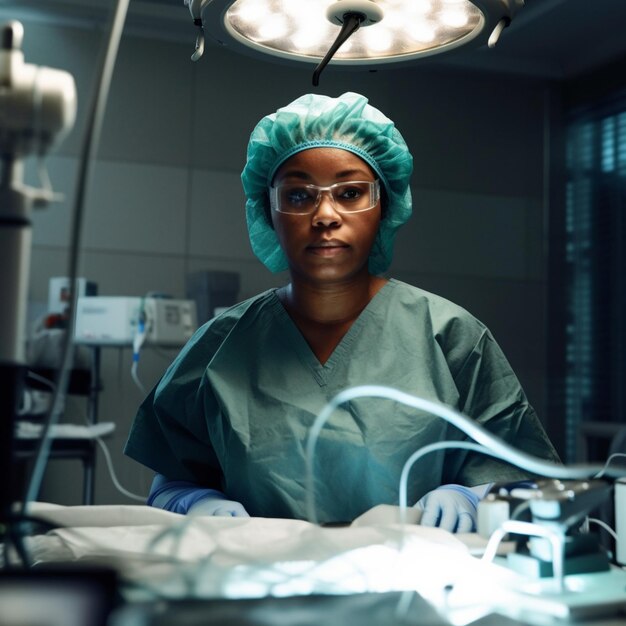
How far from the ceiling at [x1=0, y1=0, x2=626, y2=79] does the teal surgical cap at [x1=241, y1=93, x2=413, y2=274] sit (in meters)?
1.78

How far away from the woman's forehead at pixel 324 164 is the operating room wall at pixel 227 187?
1.89 meters

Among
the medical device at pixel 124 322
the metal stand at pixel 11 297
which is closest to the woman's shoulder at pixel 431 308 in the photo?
the metal stand at pixel 11 297

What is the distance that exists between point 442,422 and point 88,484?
6.69ft

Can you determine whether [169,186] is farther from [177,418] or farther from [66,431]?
[177,418]

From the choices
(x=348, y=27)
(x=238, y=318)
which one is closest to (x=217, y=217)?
(x=238, y=318)

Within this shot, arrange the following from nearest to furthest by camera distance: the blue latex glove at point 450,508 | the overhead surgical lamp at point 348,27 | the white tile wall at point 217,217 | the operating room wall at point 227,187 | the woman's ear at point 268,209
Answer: the overhead surgical lamp at point 348,27 < the blue latex glove at point 450,508 < the woman's ear at point 268,209 < the operating room wall at point 227,187 < the white tile wall at point 217,217

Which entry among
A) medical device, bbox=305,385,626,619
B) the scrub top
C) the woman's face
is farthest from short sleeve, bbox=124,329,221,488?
medical device, bbox=305,385,626,619

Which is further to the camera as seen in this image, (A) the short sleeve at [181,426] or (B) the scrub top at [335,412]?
(A) the short sleeve at [181,426]

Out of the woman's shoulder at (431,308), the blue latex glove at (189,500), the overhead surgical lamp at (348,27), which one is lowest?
the blue latex glove at (189,500)

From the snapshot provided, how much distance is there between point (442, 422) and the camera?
131cm

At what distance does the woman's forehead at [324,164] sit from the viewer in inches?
56.1

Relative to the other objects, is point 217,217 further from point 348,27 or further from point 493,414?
point 348,27

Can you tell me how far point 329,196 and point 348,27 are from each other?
449 millimetres

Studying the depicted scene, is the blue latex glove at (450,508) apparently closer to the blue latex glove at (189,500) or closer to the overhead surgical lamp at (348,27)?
the blue latex glove at (189,500)
